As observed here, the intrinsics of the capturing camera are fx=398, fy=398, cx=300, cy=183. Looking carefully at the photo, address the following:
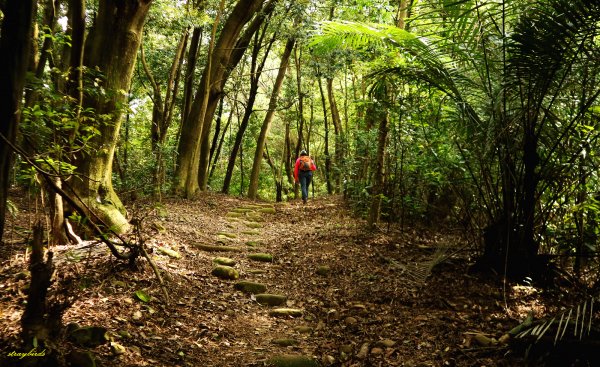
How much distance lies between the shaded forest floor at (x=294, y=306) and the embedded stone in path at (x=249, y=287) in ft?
0.38

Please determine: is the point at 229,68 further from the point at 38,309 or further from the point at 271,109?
the point at 38,309

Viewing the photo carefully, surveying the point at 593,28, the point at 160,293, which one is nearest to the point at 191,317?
the point at 160,293

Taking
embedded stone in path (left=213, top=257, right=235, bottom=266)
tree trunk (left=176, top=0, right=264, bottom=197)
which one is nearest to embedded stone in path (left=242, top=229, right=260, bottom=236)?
embedded stone in path (left=213, top=257, right=235, bottom=266)

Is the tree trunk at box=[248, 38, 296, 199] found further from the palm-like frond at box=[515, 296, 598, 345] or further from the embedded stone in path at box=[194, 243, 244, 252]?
the palm-like frond at box=[515, 296, 598, 345]

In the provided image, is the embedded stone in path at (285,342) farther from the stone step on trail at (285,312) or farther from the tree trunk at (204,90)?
the tree trunk at (204,90)

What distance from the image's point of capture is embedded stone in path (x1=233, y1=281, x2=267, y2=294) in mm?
5223

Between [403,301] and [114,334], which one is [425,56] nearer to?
[403,301]

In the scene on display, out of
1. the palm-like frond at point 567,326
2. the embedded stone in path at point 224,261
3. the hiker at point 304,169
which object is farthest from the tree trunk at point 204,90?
the palm-like frond at point 567,326

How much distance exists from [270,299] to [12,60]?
12.3ft

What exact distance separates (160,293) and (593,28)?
15.7 ft

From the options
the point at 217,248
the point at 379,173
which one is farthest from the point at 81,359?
the point at 379,173

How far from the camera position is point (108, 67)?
5359 millimetres

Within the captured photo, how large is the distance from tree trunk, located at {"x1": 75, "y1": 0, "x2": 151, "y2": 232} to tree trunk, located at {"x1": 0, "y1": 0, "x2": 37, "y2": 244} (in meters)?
3.17

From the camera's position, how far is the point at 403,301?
4414 mm
